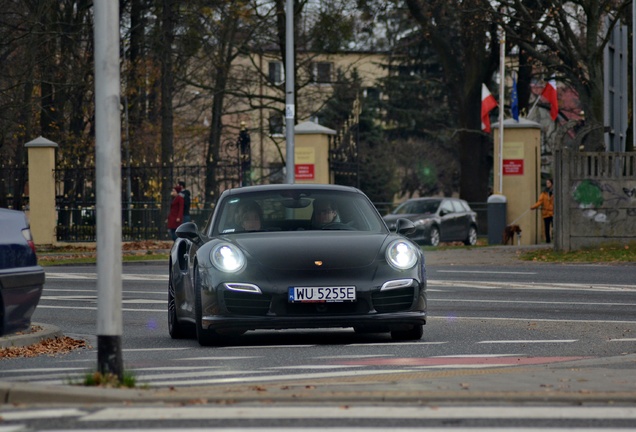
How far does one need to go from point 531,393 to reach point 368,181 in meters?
62.8

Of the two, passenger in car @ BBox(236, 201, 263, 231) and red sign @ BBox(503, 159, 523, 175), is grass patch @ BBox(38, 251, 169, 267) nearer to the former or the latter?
red sign @ BBox(503, 159, 523, 175)

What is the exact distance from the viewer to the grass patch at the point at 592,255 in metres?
27.5

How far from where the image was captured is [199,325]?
1209cm

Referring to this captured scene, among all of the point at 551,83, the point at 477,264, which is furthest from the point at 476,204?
the point at 477,264

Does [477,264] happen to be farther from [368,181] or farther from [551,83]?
[368,181]

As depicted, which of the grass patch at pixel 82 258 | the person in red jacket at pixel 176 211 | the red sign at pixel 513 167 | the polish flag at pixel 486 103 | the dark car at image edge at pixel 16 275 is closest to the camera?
the dark car at image edge at pixel 16 275

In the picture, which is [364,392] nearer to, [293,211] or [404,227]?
[404,227]

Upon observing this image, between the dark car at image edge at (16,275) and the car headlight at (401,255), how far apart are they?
2.97m

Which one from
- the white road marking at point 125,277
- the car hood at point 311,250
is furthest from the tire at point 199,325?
the white road marking at point 125,277

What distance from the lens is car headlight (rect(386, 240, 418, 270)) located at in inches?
474

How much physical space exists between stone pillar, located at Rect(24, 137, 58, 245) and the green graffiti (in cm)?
1558

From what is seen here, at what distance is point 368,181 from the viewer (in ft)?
232

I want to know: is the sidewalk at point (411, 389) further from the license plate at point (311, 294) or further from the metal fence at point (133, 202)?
the metal fence at point (133, 202)

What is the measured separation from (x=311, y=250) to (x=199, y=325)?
1.13 m
